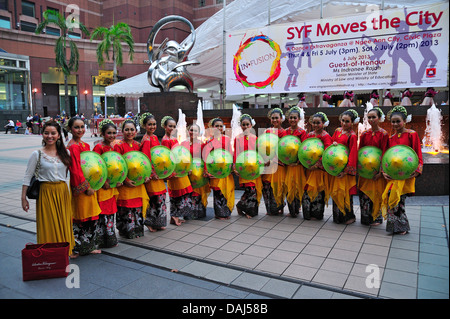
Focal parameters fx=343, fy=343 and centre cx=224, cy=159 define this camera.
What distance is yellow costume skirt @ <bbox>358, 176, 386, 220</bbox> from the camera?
186 inches

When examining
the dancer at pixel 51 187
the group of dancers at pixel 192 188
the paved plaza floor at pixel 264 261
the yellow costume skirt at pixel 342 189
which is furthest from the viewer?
the yellow costume skirt at pixel 342 189

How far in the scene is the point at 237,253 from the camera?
13.5ft

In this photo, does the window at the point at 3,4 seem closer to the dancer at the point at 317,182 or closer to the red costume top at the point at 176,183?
the red costume top at the point at 176,183

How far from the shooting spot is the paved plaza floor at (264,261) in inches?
126

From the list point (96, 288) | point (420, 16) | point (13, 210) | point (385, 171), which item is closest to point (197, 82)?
point (420, 16)

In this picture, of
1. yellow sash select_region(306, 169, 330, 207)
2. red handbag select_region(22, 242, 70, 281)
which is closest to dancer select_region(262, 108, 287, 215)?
yellow sash select_region(306, 169, 330, 207)

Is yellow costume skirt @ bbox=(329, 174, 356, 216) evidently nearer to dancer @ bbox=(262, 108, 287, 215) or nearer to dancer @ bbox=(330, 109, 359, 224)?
dancer @ bbox=(330, 109, 359, 224)

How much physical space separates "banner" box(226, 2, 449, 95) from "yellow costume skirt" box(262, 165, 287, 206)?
442 cm

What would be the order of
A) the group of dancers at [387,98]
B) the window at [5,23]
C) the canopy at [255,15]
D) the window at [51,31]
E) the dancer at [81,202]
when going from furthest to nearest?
the window at [51,31] → the window at [5,23] → the canopy at [255,15] → the group of dancers at [387,98] → the dancer at [81,202]

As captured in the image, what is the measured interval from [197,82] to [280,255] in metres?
12.3

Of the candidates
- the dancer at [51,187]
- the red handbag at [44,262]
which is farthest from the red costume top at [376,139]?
the red handbag at [44,262]

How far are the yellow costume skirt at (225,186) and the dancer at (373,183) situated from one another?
193 cm
